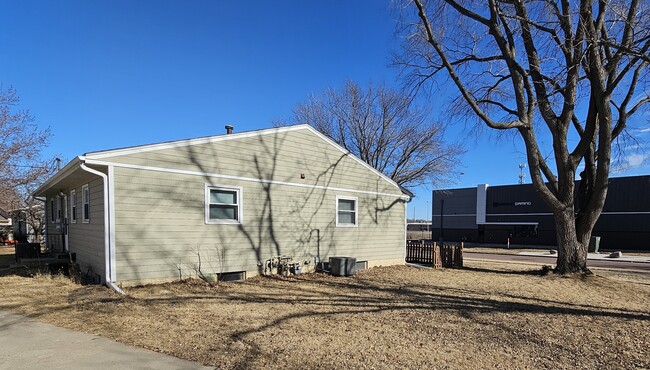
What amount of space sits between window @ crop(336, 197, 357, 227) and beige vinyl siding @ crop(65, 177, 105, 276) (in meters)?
7.08

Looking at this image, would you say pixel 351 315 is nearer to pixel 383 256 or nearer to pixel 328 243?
pixel 328 243

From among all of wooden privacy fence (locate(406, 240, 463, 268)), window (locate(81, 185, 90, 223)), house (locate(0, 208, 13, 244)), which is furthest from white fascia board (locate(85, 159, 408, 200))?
house (locate(0, 208, 13, 244))

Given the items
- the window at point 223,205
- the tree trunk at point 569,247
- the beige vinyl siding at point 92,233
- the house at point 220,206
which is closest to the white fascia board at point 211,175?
the house at point 220,206

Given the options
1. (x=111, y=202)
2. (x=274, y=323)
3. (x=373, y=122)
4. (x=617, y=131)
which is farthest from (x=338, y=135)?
(x=274, y=323)

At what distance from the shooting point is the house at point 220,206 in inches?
344

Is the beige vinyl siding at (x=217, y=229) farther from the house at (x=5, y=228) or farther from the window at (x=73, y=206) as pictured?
the house at (x=5, y=228)

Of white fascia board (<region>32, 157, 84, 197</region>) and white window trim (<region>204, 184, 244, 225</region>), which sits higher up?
white fascia board (<region>32, 157, 84, 197</region>)

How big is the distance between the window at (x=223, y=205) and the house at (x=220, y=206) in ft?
0.09

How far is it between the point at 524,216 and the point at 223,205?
33.1 metres

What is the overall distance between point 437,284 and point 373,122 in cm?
1622

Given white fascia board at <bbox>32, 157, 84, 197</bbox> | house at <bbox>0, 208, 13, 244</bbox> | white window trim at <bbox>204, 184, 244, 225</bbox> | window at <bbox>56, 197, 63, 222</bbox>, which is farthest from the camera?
house at <bbox>0, 208, 13, 244</bbox>

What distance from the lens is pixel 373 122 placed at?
2547 centimetres

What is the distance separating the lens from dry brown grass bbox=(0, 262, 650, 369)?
4715 millimetres

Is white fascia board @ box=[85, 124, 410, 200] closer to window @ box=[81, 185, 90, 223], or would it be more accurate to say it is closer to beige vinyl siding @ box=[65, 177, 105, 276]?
beige vinyl siding @ box=[65, 177, 105, 276]
